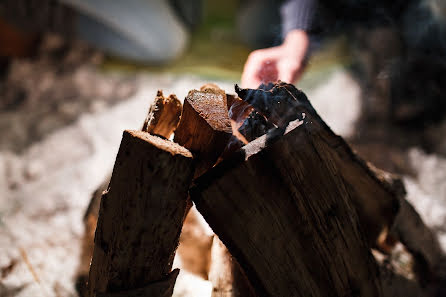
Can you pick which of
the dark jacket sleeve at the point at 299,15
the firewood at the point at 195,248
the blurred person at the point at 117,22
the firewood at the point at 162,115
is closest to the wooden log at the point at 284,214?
the firewood at the point at 162,115

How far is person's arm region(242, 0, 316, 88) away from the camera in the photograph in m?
1.39

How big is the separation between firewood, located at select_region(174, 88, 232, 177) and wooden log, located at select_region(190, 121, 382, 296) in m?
0.08

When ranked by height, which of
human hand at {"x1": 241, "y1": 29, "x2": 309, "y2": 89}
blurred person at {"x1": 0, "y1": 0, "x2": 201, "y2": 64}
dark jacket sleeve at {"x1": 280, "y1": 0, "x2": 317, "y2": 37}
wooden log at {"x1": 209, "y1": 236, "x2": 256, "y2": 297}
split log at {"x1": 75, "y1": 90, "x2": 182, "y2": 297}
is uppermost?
blurred person at {"x1": 0, "y1": 0, "x2": 201, "y2": 64}

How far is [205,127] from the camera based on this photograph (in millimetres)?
984

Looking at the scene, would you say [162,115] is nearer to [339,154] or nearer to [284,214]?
[284,214]

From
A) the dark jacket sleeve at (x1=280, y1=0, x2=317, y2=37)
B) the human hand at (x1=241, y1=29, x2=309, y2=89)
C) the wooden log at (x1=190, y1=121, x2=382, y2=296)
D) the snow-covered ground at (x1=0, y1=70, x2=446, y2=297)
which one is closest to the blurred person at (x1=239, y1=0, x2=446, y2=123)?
the dark jacket sleeve at (x1=280, y1=0, x2=317, y2=37)

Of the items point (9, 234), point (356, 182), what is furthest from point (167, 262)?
point (9, 234)

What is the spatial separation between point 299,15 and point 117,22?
8.38 feet

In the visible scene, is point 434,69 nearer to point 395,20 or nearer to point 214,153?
point 395,20

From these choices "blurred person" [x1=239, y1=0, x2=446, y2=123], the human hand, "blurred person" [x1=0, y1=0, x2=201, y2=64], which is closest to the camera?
the human hand

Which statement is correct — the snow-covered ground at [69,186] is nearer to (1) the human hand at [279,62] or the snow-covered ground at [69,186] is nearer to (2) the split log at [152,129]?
(2) the split log at [152,129]

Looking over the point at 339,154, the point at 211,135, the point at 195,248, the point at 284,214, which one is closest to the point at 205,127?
the point at 211,135

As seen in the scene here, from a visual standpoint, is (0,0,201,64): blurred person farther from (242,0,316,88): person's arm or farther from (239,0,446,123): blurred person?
(242,0,316,88): person's arm

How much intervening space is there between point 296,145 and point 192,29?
15.1 feet
